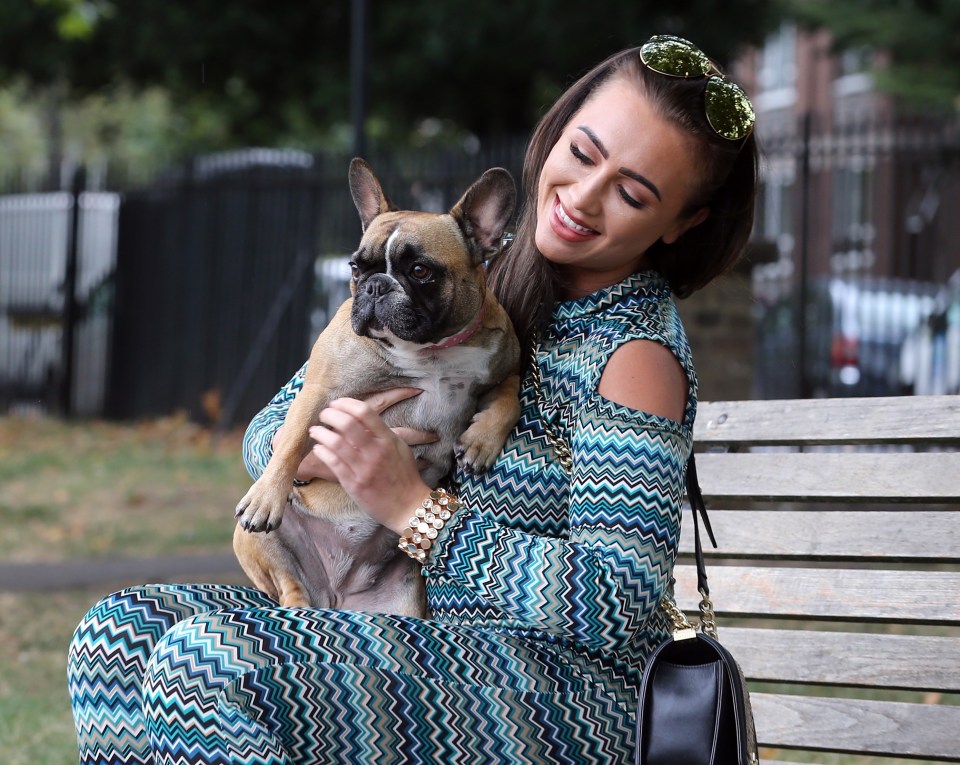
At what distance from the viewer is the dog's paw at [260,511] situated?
8.82 feet

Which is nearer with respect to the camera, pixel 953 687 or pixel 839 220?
pixel 953 687

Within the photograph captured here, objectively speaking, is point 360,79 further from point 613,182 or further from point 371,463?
point 371,463

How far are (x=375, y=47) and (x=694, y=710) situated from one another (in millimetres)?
13104

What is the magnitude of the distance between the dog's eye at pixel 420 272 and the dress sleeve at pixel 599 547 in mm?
753

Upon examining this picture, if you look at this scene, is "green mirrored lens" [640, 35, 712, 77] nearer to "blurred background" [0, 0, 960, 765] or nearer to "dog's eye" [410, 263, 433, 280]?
"dog's eye" [410, 263, 433, 280]

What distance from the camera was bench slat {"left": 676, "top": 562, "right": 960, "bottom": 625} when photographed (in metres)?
2.80

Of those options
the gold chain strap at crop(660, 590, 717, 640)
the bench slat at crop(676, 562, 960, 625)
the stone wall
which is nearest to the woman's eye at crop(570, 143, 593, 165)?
the gold chain strap at crop(660, 590, 717, 640)

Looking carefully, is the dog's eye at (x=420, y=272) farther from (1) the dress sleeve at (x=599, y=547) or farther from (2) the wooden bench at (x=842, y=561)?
(2) the wooden bench at (x=842, y=561)

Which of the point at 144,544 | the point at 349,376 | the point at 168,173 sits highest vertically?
the point at 168,173

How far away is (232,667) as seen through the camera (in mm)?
2051

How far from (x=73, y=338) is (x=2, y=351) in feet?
4.00

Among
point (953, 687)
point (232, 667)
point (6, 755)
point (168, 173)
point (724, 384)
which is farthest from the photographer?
point (168, 173)

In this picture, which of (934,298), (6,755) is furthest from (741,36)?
(6,755)

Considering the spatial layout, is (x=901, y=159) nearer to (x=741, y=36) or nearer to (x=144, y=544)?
(x=741, y=36)
